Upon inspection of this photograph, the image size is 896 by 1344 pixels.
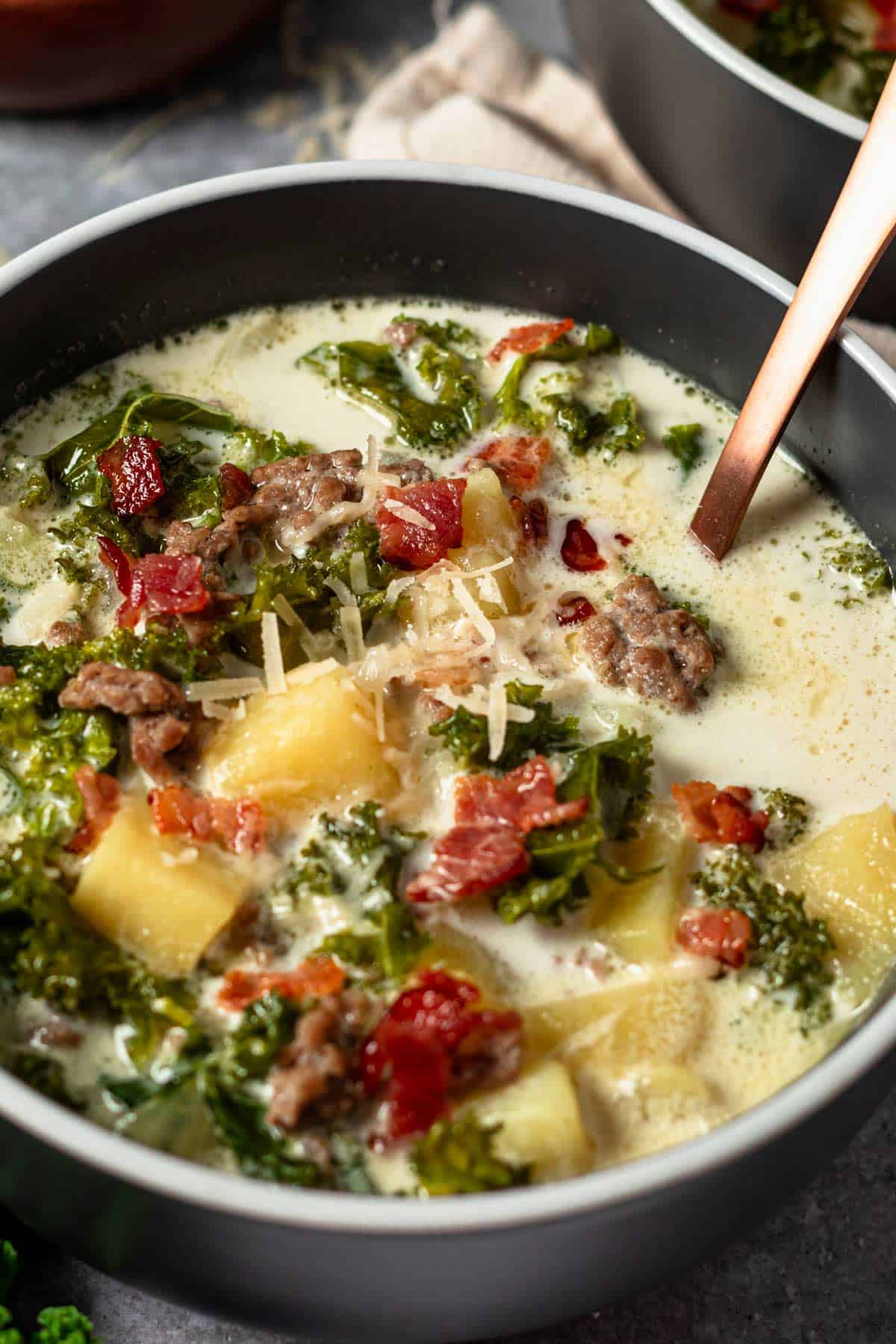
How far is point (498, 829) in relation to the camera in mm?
3293

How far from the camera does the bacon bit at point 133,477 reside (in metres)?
3.92

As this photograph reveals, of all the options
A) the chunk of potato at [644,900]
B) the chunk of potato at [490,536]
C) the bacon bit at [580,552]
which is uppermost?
the chunk of potato at [490,536]

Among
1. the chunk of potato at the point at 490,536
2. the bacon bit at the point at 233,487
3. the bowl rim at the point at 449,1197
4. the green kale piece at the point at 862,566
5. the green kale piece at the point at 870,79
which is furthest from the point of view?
the green kale piece at the point at 870,79

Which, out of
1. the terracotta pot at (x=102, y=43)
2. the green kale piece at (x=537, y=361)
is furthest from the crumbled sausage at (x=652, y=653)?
the terracotta pot at (x=102, y=43)

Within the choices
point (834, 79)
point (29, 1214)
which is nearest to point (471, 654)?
point (29, 1214)

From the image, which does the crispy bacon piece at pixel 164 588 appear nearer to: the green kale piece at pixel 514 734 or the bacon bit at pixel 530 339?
the green kale piece at pixel 514 734

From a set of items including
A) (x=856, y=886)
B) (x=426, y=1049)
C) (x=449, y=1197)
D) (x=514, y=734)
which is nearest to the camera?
(x=449, y=1197)

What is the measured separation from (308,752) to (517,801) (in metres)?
0.46

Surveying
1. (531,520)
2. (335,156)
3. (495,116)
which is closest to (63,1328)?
(531,520)

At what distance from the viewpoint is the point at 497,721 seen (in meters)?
3.39

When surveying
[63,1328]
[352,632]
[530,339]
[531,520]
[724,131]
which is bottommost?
[63,1328]

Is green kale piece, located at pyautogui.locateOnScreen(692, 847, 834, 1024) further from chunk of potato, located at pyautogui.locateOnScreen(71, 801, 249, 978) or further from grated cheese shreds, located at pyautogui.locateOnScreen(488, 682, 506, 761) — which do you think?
chunk of potato, located at pyautogui.locateOnScreen(71, 801, 249, 978)

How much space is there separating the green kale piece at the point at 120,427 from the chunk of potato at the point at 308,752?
2.98 ft

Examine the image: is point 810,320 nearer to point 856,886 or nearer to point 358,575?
point 358,575
